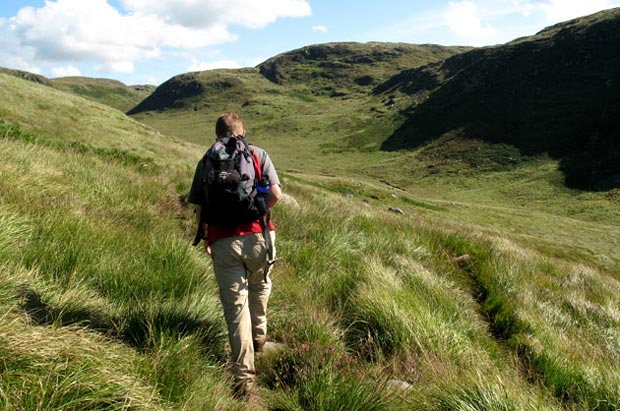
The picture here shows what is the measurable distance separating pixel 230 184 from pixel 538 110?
84234 mm

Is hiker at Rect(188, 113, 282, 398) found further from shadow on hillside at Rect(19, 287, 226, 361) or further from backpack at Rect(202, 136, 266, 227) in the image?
shadow on hillside at Rect(19, 287, 226, 361)

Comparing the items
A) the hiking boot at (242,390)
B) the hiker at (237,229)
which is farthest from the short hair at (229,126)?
the hiking boot at (242,390)

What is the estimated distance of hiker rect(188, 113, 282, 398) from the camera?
11.6 ft

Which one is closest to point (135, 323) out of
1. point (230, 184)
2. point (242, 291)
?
point (242, 291)

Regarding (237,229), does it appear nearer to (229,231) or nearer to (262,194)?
(229,231)

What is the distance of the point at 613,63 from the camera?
7300cm

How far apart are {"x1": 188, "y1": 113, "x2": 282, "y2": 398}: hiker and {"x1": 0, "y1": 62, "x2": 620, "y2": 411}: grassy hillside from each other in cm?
30

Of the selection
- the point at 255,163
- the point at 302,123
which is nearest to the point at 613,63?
the point at 302,123

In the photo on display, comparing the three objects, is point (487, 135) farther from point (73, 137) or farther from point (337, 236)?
point (337, 236)

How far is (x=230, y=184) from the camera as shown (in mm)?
3559

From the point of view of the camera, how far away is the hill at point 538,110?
6056cm

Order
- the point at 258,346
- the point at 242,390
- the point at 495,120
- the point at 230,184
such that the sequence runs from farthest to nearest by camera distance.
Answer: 1. the point at 495,120
2. the point at 258,346
3. the point at 230,184
4. the point at 242,390

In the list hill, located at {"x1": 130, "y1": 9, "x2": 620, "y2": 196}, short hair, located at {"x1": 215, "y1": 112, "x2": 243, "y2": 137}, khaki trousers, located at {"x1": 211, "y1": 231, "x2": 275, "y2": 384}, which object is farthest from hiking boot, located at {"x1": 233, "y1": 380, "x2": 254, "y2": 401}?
hill, located at {"x1": 130, "y1": 9, "x2": 620, "y2": 196}

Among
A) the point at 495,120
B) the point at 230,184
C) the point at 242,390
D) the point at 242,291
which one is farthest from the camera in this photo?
the point at 495,120
